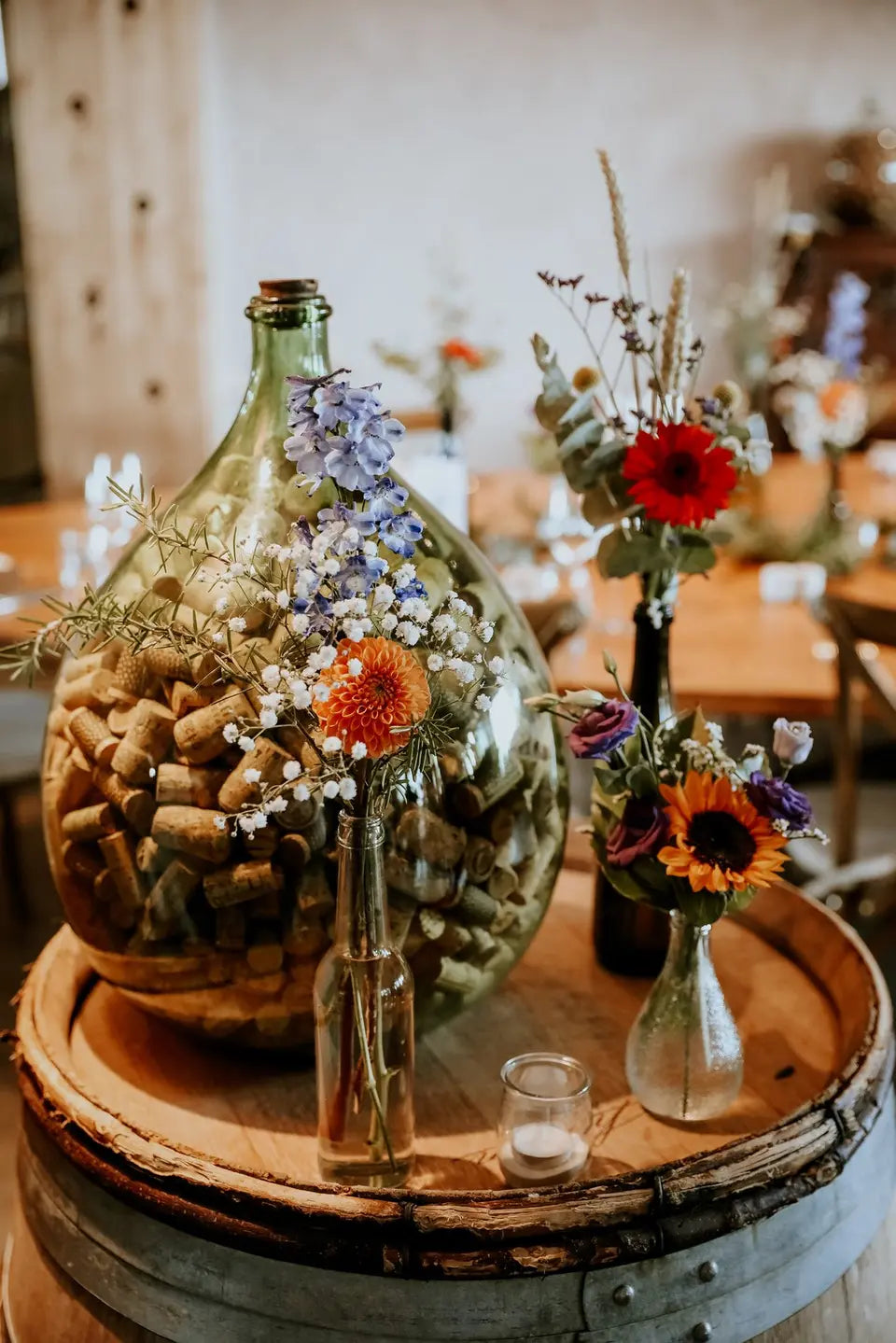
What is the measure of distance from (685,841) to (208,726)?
313 millimetres

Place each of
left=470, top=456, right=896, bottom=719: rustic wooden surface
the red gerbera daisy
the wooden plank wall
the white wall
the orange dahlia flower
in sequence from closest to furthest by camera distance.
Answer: the orange dahlia flower < the red gerbera daisy < left=470, top=456, right=896, bottom=719: rustic wooden surface < the wooden plank wall < the white wall

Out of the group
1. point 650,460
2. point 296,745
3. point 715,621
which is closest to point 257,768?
point 296,745

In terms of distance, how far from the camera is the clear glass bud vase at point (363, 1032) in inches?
32.6

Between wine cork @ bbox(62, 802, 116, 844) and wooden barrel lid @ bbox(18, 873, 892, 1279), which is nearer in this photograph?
wooden barrel lid @ bbox(18, 873, 892, 1279)

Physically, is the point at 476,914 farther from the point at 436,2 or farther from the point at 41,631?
the point at 436,2

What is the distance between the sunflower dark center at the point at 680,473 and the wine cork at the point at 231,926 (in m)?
0.41

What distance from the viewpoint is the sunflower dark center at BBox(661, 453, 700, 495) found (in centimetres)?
94

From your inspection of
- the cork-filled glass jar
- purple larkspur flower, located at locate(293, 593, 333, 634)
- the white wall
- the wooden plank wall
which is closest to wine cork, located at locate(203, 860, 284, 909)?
the cork-filled glass jar

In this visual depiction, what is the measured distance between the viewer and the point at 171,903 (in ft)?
3.02

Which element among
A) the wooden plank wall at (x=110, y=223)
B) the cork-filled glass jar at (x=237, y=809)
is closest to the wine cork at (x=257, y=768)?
the cork-filled glass jar at (x=237, y=809)

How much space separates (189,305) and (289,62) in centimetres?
100

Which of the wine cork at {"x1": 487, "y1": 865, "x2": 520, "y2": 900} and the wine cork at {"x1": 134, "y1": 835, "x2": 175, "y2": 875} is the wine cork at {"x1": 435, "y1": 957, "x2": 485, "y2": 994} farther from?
the wine cork at {"x1": 134, "y1": 835, "x2": 175, "y2": 875}

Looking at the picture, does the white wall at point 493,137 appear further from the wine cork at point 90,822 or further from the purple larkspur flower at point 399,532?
the purple larkspur flower at point 399,532

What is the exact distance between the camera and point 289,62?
5.02 m
